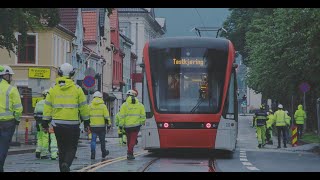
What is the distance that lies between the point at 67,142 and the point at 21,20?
11305mm

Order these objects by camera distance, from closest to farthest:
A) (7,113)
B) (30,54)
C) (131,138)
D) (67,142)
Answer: (67,142)
(7,113)
(131,138)
(30,54)

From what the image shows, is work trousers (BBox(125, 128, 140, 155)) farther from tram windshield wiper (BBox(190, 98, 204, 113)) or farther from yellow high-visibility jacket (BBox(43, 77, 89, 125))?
yellow high-visibility jacket (BBox(43, 77, 89, 125))

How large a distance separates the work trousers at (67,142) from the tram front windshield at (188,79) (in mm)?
7684

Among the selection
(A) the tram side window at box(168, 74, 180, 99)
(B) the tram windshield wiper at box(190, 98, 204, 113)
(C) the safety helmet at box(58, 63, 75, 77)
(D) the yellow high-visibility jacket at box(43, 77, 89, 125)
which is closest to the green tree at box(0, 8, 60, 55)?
(A) the tram side window at box(168, 74, 180, 99)

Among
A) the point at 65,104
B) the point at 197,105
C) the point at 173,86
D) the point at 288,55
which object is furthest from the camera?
the point at 288,55

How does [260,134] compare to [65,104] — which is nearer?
[65,104]

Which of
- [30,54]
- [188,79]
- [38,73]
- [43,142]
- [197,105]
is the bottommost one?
[43,142]

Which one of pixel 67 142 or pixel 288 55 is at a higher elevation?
pixel 288 55

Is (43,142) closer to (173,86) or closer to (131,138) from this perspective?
(131,138)

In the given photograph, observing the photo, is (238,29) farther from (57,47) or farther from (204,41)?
(204,41)

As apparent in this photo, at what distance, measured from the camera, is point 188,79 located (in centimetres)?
2102

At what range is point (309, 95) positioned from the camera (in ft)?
153

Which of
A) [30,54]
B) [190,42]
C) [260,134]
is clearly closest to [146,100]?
[190,42]
